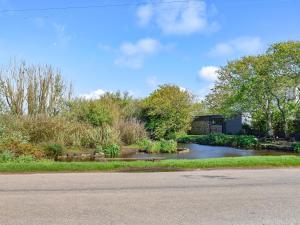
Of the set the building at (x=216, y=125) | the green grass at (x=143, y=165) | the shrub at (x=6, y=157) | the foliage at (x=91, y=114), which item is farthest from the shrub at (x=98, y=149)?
the building at (x=216, y=125)

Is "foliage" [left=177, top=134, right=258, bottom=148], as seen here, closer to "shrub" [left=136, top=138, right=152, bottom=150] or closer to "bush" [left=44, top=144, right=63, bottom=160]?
"shrub" [left=136, top=138, right=152, bottom=150]

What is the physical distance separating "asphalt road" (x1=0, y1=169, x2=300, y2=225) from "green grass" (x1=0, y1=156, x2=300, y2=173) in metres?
1.45

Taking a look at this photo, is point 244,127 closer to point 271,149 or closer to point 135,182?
point 271,149

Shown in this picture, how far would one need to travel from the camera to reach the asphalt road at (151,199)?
7.13 metres

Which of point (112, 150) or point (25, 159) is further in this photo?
point (112, 150)

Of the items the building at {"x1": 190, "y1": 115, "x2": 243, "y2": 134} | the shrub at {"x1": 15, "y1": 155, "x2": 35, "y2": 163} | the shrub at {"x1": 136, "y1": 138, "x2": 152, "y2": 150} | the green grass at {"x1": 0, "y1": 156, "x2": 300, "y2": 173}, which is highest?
the building at {"x1": 190, "y1": 115, "x2": 243, "y2": 134}

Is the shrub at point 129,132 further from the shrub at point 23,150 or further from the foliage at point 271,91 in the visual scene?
the foliage at point 271,91

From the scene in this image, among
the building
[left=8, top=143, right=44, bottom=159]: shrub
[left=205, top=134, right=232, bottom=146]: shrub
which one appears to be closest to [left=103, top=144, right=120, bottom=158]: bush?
[left=8, top=143, right=44, bottom=159]: shrub

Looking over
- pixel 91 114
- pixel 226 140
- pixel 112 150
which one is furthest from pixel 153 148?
pixel 226 140

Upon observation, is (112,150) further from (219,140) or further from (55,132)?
(219,140)

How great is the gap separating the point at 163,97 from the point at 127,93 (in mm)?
7786

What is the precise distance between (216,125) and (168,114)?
1422 cm

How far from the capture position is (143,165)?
50.8ft

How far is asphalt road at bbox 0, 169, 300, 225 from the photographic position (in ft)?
23.4
